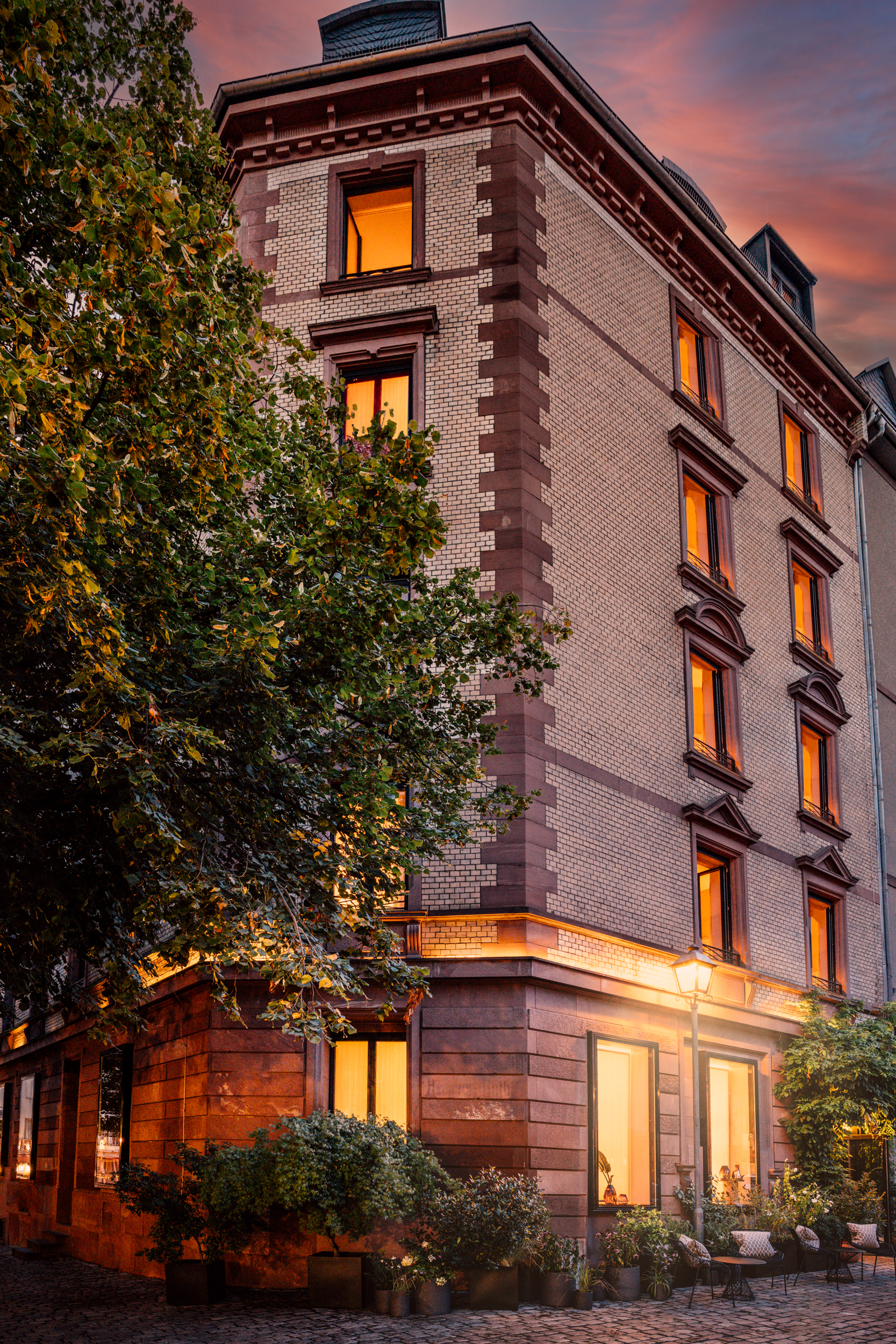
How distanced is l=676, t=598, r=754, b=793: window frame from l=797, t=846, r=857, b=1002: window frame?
3157mm

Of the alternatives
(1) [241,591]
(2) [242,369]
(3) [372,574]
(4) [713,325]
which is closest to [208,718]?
(1) [241,591]

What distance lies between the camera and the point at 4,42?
350 inches

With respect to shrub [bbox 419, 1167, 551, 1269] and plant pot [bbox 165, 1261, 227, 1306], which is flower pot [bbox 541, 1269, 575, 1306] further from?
plant pot [bbox 165, 1261, 227, 1306]

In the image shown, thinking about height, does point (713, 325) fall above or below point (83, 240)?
above

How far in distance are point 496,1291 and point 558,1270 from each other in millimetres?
989

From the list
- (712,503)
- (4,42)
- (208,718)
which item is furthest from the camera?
(712,503)

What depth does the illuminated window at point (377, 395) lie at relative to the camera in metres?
20.1

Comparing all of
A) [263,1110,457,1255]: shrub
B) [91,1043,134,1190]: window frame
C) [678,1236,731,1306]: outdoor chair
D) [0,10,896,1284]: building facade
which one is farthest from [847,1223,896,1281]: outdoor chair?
[91,1043,134,1190]: window frame

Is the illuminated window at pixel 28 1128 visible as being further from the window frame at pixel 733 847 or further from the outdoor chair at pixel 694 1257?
the outdoor chair at pixel 694 1257

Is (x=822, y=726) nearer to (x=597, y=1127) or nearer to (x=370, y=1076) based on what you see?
(x=597, y=1127)

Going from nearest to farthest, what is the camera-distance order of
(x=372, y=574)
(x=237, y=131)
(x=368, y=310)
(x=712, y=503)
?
(x=372, y=574)
(x=368, y=310)
(x=237, y=131)
(x=712, y=503)

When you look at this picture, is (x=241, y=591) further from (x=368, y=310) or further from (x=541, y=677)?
(x=368, y=310)

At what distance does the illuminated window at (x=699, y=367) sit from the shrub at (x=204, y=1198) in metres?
16.3

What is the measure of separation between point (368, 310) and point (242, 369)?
8.25 metres
